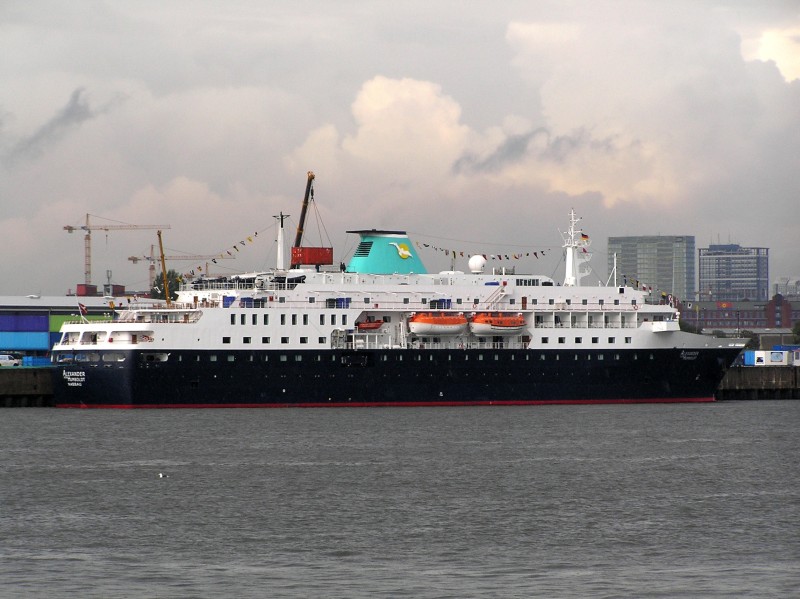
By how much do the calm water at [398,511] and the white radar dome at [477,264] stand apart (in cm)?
1704

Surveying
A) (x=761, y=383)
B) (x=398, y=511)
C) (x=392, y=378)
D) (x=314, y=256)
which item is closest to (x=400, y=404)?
(x=392, y=378)

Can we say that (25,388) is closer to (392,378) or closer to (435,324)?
(392,378)

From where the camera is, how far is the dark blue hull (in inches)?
2392

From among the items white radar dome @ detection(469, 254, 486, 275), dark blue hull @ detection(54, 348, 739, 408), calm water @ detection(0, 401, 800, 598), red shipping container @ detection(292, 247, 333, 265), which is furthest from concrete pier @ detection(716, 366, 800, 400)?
calm water @ detection(0, 401, 800, 598)

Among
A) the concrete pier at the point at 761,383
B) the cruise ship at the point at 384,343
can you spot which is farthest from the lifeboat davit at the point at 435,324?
the concrete pier at the point at 761,383

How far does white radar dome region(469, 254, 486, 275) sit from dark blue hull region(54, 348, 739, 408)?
559 centimetres

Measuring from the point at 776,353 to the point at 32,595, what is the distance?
76207 millimetres

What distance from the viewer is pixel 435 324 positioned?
6394 centimetres

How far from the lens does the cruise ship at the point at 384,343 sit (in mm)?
60969

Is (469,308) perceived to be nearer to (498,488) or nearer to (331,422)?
(331,422)

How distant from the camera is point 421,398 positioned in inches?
2517

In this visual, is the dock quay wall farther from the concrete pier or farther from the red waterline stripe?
the concrete pier

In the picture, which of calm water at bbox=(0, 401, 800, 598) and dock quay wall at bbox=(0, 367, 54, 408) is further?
dock quay wall at bbox=(0, 367, 54, 408)

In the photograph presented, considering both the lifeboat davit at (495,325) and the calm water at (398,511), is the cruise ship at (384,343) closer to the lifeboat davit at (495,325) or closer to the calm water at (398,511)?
the lifeboat davit at (495,325)
